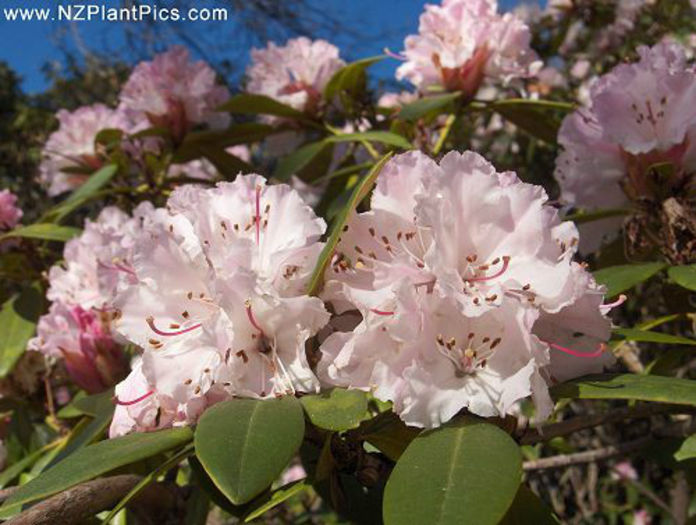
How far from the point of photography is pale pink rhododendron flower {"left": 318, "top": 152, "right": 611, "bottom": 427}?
26.2 inches

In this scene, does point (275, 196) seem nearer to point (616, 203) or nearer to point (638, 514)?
point (616, 203)

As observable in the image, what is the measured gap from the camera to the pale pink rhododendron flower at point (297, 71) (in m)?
1.70

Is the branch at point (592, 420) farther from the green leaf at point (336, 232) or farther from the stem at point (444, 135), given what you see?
the stem at point (444, 135)

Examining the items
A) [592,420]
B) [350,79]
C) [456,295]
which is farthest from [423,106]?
[456,295]

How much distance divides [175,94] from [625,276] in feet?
3.60

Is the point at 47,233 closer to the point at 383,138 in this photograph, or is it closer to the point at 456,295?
the point at 383,138

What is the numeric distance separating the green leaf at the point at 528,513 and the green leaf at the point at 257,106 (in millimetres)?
1030

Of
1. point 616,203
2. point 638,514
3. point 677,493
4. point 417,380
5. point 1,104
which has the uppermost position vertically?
point 417,380

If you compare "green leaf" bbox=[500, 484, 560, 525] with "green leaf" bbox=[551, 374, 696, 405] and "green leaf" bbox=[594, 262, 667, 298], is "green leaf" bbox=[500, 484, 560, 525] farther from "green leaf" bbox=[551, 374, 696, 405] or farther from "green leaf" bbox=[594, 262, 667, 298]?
"green leaf" bbox=[594, 262, 667, 298]

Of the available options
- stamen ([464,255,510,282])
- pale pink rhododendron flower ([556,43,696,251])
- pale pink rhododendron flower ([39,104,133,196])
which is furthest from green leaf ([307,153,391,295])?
pale pink rhododendron flower ([39,104,133,196])

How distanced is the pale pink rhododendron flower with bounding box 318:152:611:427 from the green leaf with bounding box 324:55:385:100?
0.87 meters

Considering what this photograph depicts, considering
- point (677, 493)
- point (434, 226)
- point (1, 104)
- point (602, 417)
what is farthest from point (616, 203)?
point (1, 104)

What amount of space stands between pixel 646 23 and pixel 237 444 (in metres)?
3.08

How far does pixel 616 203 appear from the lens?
4.00ft
